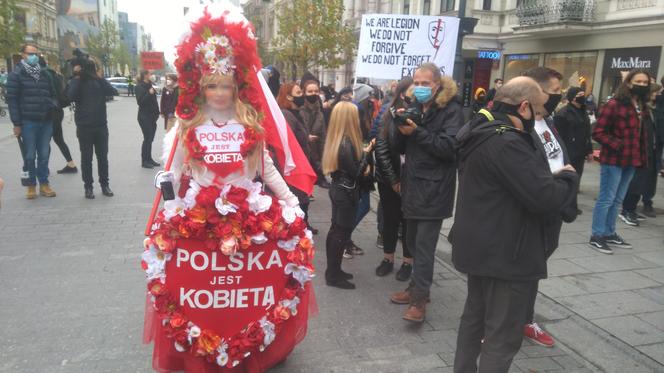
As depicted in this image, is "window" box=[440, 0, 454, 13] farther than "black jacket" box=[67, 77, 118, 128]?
Yes

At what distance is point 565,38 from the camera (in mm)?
19469

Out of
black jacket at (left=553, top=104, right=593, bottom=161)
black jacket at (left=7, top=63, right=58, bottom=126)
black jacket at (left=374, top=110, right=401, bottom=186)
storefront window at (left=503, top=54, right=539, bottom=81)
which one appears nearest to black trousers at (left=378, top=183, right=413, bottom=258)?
→ black jacket at (left=374, top=110, right=401, bottom=186)

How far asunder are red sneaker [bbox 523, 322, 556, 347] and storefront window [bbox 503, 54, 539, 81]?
19.3 metres

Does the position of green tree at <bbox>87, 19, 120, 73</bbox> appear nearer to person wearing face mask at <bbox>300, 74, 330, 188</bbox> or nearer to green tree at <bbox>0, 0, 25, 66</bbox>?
green tree at <bbox>0, 0, 25, 66</bbox>

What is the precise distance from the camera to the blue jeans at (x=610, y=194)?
5.59m

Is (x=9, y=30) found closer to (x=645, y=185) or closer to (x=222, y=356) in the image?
(x=645, y=185)

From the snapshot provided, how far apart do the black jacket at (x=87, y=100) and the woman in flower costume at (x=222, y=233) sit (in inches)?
193

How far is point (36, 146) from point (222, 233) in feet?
19.6

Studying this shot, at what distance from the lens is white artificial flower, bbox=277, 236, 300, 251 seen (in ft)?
9.49

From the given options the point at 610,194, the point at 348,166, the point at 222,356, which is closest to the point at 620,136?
the point at 610,194

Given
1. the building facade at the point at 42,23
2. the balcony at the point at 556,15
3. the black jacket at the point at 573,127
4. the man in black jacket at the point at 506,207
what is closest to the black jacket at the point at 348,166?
the man in black jacket at the point at 506,207

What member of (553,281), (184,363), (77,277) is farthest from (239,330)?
(553,281)

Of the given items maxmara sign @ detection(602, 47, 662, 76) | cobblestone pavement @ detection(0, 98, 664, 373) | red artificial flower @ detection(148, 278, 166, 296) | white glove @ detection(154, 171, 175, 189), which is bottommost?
cobblestone pavement @ detection(0, 98, 664, 373)

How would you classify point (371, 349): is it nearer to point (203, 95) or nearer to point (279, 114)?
Result: point (279, 114)
